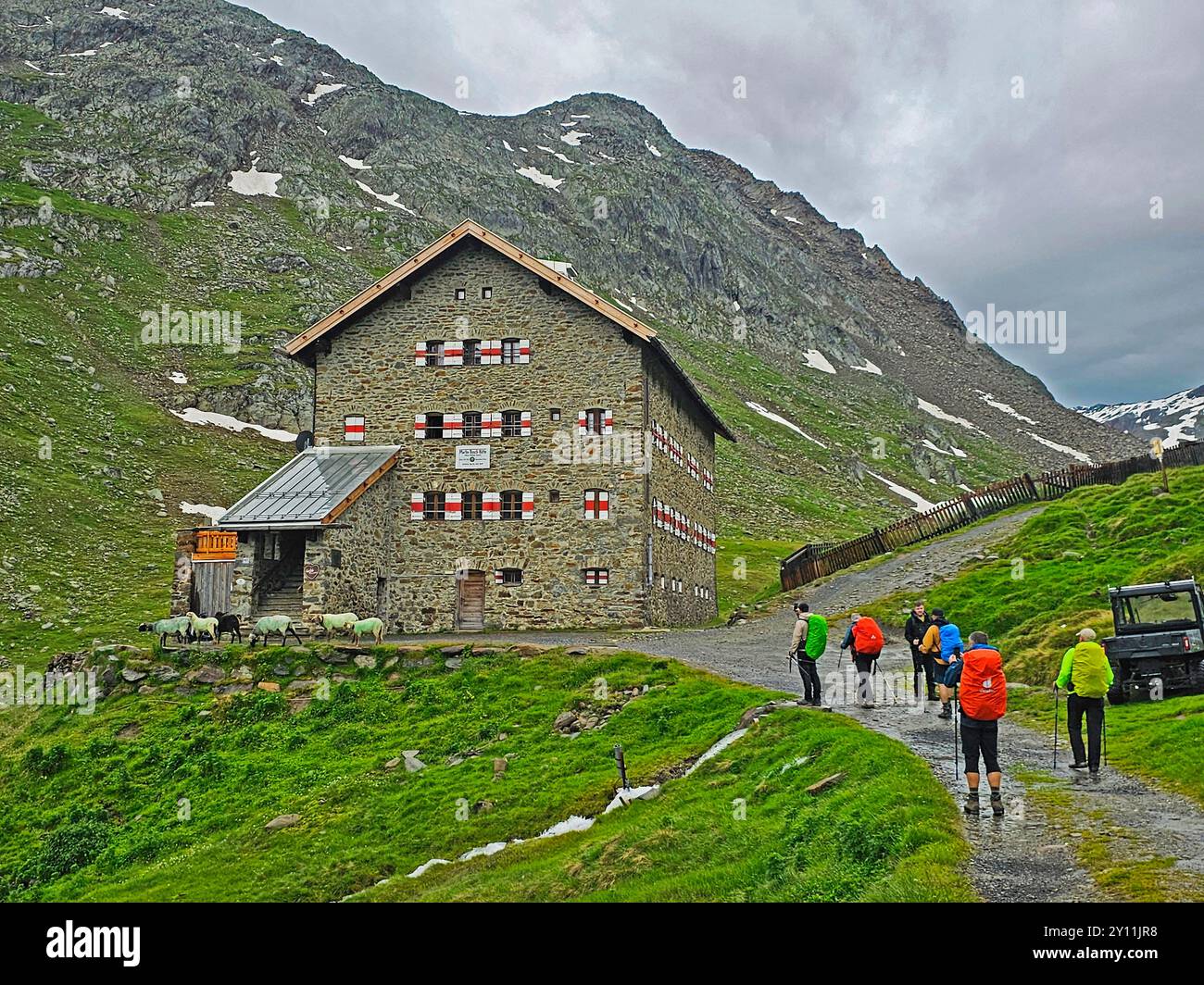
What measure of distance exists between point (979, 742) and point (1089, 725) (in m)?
2.76

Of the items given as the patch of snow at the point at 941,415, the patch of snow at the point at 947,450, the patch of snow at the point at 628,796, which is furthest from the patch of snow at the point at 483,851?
the patch of snow at the point at 941,415

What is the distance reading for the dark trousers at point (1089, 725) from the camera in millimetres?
12594

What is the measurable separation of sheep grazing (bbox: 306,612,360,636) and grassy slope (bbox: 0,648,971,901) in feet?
6.84

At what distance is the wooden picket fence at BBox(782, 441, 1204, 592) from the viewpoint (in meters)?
42.1

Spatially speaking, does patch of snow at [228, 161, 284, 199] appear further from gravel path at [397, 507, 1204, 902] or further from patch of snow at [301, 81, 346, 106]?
gravel path at [397, 507, 1204, 902]

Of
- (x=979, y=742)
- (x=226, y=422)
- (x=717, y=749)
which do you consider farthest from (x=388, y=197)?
(x=979, y=742)

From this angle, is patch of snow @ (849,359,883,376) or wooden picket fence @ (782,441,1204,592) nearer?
wooden picket fence @ (782,441,1204,592)

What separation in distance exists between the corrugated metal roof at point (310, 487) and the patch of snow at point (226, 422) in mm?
51178

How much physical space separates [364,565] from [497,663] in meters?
9.45

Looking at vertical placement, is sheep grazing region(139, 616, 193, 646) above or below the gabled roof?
below

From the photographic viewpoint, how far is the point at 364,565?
104ft

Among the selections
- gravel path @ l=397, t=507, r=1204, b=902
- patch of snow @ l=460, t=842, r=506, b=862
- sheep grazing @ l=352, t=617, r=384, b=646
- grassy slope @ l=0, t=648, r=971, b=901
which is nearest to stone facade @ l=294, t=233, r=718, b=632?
gravel path @ l=397, t=507, r=1204, b=902
